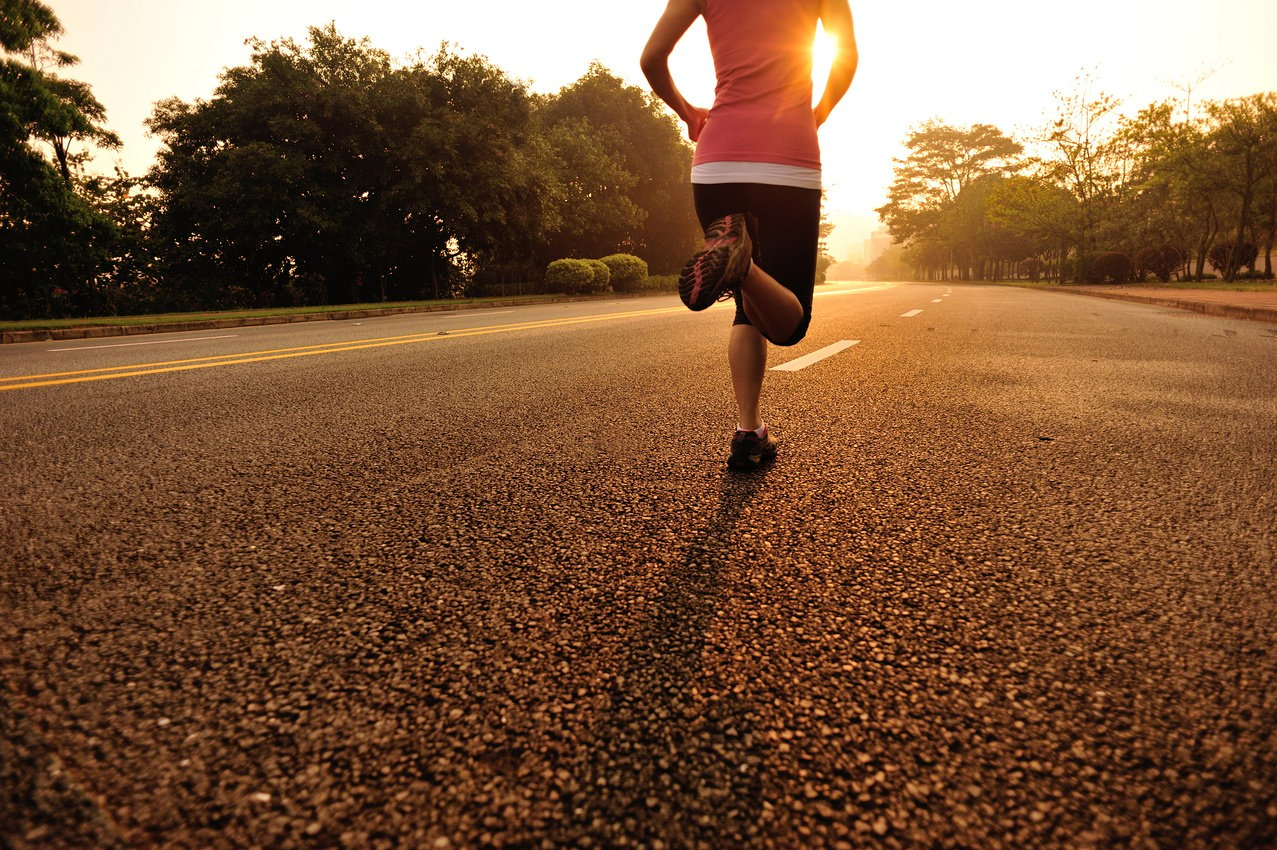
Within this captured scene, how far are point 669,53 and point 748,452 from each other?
1601 mm

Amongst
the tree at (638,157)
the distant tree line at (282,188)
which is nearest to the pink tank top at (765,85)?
the distant tree line at (282,188)

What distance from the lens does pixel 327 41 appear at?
23.3 metres

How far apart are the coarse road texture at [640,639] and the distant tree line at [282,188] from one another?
73.1 feet

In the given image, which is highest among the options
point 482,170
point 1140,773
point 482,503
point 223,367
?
point 482,170

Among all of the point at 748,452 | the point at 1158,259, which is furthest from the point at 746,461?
the point at 1158,259

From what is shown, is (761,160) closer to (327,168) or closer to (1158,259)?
(327,168)

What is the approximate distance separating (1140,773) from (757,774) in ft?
1.79

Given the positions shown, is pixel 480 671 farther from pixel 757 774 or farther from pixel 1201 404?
pixel 1201 404

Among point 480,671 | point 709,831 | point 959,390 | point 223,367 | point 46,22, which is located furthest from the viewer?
point 46,22

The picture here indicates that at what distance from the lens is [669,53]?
2645 mm

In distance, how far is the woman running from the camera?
7.92ft

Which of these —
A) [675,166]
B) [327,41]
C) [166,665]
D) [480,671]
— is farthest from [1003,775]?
[675,166]

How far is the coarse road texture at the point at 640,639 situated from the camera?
2.99ft

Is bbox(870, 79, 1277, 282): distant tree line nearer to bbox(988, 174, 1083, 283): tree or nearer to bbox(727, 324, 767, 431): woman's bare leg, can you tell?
bbox(988, 174, 1083, 283): tree
